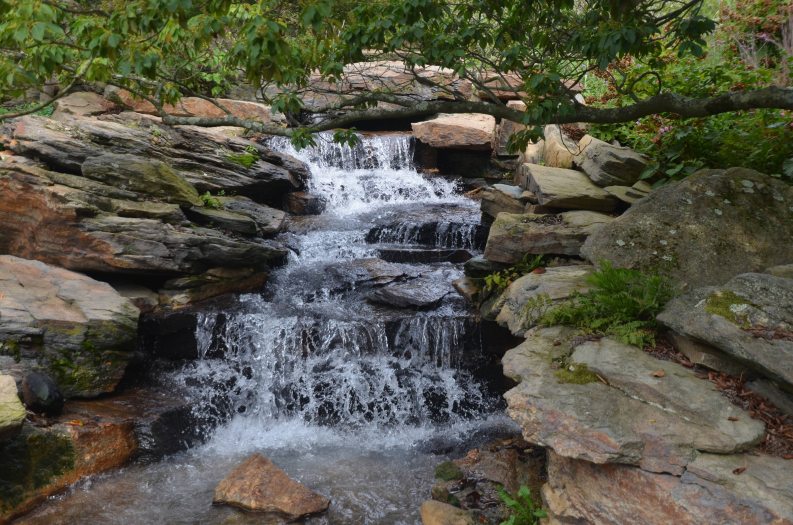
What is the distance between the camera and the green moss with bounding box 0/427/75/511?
576 cm

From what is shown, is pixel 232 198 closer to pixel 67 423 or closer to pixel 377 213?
pixel 377 213

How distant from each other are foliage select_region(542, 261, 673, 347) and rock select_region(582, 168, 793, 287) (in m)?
0.53

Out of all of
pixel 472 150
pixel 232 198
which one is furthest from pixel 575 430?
pixel 472 150

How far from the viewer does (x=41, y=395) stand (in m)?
6.44

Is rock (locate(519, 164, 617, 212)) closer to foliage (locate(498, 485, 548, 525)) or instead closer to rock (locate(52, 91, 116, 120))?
foliage (locate(498, 485, 548, 525))

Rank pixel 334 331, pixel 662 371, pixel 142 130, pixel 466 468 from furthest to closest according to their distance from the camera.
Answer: pixel 142 130, pixel 334 331, pixel 466 468, pixel 662 371

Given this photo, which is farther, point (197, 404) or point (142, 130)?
point (142, 130)

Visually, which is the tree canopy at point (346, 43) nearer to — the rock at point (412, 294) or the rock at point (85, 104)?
the rock at point (412, 294)

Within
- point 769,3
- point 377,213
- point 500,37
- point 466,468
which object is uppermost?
point 769,3

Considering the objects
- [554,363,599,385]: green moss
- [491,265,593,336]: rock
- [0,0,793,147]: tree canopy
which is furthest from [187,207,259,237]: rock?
[554,363,599,385]: green moss

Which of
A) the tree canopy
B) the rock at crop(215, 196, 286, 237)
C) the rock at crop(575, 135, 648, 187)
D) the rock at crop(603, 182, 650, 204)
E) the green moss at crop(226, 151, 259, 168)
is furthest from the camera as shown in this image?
the green moss at crop(226, 151, 259, 168)

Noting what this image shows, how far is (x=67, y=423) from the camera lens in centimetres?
649

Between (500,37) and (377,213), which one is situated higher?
(500,37)

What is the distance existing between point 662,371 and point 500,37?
12.6ft
